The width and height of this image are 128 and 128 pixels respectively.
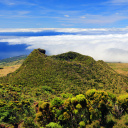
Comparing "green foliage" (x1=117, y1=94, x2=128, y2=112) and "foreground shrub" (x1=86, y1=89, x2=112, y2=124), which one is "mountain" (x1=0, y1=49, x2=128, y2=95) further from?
"green foliage" (x1=117, y1=94, x2=128, y2=112)

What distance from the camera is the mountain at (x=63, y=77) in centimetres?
5219

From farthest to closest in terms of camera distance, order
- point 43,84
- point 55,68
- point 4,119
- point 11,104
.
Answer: point 55,68 → point 43,84 → point 11,104 → point 4,119

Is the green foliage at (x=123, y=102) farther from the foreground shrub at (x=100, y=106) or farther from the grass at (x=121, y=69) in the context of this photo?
the grass at (x=121, y=69)

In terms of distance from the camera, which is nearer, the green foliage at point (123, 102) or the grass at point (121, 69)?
the green foliage at point (123, 102)

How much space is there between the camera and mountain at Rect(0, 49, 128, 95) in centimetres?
→ 5219

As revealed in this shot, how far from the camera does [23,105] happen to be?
31297 mm

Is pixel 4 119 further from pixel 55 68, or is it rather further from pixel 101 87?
pixel 101 87

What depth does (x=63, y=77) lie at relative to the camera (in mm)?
58219

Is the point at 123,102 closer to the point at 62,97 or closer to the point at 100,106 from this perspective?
the point at 100,106

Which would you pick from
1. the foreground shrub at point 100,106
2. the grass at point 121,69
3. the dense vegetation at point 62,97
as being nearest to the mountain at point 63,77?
the dense vegetation at point 62,97

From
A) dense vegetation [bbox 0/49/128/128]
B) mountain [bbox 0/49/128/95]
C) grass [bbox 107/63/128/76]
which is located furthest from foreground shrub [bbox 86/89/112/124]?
grass [bbox 107/63/128/76]

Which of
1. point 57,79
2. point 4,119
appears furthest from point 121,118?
point 57,79

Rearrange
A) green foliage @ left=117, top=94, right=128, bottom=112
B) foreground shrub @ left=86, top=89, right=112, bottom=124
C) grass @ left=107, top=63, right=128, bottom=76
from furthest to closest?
grass @ left=107, top=63, right=128, bottom=76 → green foliage @ left=117, top=94, right=128, bottom=112 → foreground shrub @ left=86, top=89, right=112, bottom=124

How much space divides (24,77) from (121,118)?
45.0 m
